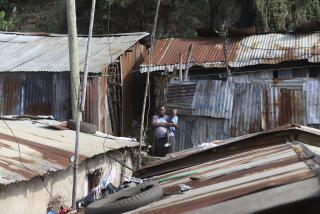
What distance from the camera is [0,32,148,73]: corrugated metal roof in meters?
15.7

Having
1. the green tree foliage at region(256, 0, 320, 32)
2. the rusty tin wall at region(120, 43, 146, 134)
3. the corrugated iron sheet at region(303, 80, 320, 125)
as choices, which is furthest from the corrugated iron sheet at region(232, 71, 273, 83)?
the green tree foliage at region(256, 0, 320, 32)

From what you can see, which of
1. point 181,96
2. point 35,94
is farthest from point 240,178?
point 35,94

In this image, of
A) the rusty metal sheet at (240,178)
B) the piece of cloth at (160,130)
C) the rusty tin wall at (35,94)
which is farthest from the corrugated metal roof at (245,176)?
the rusty tin wall at (35,94)

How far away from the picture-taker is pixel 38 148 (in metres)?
8.67

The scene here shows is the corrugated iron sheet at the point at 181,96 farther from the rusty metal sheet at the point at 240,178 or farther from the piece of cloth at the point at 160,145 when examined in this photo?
the rusty metal sheet at the point at 240,178

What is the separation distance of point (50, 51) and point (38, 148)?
9024mm

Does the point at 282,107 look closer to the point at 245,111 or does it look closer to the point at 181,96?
the point at 245,111

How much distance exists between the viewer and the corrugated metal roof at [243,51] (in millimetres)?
15398

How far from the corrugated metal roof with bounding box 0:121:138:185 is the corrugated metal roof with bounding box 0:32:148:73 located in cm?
424

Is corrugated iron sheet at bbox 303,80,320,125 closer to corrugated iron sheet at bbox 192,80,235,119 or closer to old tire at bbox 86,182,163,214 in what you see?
corrugated iron sheet at bbox 192,80,235,119

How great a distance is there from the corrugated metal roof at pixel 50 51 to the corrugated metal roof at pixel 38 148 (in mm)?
4235

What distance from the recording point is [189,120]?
14.7 meters

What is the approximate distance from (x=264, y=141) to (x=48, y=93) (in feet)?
38.8

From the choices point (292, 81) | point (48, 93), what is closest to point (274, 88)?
point (292, 81)
